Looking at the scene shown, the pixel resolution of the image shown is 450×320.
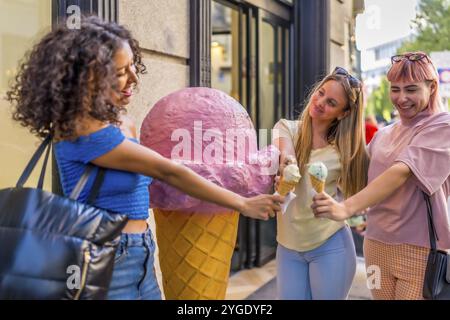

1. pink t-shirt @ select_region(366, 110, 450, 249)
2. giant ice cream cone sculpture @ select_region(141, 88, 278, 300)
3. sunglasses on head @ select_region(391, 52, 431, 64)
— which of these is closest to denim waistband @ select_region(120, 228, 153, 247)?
giant ice cream cone sculpture @ select_region(141, 88, 278, 300)

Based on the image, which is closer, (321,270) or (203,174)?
(203,174)

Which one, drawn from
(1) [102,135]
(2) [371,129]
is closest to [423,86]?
(1) [102,135]

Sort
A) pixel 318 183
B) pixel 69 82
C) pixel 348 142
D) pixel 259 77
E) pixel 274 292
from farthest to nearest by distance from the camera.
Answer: pixel 259 77
pixel 274 292
pixel 348 142
pixel 318 183
pixel 69 82

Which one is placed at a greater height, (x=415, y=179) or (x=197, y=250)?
(x=415, y=179)

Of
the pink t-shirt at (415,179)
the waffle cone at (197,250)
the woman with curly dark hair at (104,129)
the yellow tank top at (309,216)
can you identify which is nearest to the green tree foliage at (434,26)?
the pink t-shirt at (415,179)

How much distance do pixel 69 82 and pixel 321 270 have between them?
1.48 meters

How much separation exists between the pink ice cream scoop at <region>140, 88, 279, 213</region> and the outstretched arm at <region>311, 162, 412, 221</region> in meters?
0.27

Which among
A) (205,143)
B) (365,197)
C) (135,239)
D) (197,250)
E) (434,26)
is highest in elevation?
(434,26)

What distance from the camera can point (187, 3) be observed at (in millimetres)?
4004

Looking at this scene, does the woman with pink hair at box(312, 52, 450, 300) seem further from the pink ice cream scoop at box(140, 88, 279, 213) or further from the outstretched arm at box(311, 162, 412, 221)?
the pink ice cream scoop at box(140, 88, 279, 213)

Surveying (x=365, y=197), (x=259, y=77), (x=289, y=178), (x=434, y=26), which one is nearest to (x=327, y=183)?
(x=365, y=197)

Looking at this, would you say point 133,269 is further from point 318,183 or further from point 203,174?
point 318,183

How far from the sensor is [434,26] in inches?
644

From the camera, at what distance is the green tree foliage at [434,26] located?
15.2 metres
